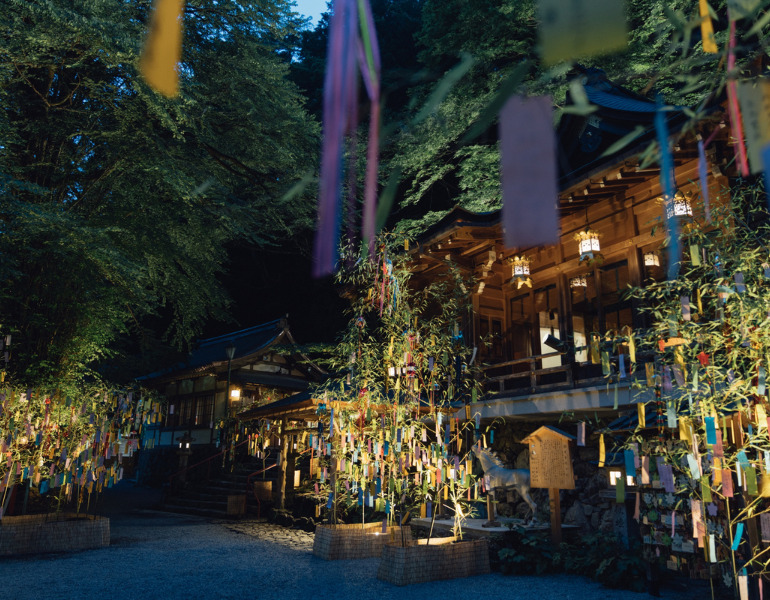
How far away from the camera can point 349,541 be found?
8.09 m

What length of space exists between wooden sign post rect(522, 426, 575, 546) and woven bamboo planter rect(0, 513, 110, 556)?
6983 millimetres

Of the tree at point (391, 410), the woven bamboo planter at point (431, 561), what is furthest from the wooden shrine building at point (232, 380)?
the woven bamboo planter at point (431, 561)

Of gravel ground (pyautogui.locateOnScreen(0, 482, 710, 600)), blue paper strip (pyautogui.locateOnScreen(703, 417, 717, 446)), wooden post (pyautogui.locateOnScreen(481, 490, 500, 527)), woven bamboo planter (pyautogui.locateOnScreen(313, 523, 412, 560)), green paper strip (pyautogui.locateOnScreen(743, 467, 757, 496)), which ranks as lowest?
gravel ground (pyautogui.locateOnScreen(0, 482, 710, 600))

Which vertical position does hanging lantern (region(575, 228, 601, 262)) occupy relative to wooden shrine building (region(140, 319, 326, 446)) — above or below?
above

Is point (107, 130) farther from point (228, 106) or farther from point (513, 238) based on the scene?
point (513, 238)

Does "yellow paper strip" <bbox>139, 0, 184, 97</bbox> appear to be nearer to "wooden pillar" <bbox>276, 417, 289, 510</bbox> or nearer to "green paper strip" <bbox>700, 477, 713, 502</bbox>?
"green paper strip" <bbox>700, 477, 713, 502</bbox>

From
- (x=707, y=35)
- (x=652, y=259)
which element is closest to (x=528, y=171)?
(x=707, y=35)

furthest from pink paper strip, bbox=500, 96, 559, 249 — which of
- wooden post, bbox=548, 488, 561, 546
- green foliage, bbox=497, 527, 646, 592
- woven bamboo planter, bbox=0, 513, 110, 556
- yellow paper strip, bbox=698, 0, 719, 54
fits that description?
woven bamboo planter, bbox=0, 513, 110, 556

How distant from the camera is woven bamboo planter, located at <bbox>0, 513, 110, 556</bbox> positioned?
8102 millimetres

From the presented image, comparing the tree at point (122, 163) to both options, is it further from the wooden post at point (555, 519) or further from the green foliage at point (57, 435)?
the wooden post at point (555, 519)

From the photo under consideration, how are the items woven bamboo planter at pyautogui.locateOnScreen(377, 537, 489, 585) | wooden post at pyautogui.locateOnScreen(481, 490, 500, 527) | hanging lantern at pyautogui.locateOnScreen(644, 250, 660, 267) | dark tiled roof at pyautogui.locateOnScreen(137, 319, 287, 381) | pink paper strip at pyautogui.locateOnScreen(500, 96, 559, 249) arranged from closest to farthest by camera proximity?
pink paper strip at pyautogui.locateOnScreen(500, 96, 559, 249)
woven bamboo planter at pyautogui.locateOnScreen(377, 537, 489, 585)
wooden post at pyautogui.locateOnScreen(481, 490, 500, 527)
hanging lantern at pyautogui.locateOnScreen(644, 250, 660, 267)
dark tiled roof at pyautogui.locateOnScreen(137, 319, 287, 381)

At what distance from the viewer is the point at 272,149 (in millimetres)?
10430

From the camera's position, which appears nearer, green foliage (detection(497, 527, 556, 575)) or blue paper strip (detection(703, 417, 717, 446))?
blue paper strip (detection(703, 417, 717, 446))

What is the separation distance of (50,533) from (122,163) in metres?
5.98
